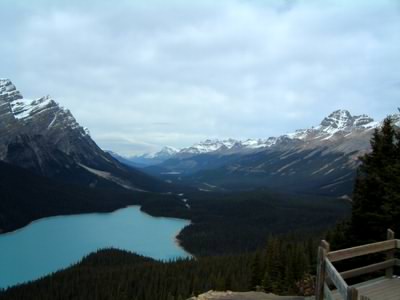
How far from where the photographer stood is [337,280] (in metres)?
12.4

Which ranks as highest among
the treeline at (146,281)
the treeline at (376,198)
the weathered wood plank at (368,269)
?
the treeline at (376,198)

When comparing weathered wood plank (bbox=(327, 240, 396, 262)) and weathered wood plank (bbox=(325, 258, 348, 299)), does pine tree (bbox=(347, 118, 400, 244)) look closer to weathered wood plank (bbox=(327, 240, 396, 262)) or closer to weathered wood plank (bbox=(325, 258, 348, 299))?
weathered wood plank (bbox=(327, 240, 396, 262))

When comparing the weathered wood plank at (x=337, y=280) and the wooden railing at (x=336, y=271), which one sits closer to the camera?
the weathered wood plank at (x=337, y=280)

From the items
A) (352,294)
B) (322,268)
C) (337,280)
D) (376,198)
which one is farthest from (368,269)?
(376,198)

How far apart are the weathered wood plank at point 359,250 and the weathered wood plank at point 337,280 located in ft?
1.96

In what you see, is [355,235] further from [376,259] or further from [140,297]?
[140,297]

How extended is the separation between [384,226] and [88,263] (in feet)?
460

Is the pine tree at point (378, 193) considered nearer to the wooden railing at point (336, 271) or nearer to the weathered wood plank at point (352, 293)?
the wooden railing at point (336, 271)

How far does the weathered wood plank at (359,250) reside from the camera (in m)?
14.6

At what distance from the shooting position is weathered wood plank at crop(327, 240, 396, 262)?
576 inches

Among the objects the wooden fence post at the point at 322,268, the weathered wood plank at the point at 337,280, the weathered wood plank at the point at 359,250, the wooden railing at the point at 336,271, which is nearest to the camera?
the weathered wood plank at the point at 337,280

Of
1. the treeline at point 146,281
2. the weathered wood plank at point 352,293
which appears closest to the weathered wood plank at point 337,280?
the weathered wood plank at point 352,293

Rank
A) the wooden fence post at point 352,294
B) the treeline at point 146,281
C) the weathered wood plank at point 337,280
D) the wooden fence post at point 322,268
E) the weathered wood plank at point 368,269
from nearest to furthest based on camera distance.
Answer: the wooden fence post at point 352,294, the weathered wood plank at point 337,280, the wooden fence post at point 322,268, the weathered wood plank at point 368,269, the treeline at point 146,281

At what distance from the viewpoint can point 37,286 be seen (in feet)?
393
